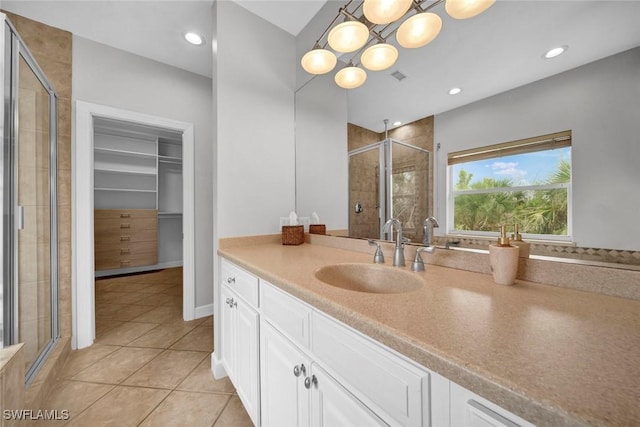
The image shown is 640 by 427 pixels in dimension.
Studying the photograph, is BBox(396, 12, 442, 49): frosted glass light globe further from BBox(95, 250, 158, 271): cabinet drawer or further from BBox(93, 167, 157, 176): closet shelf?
BBox(95, 250, 158, 271): cabinet drawer

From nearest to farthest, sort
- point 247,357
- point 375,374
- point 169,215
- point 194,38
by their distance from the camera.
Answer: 1. point 375,374
2. point 247,357
3. point 194,38
4. point 169,215

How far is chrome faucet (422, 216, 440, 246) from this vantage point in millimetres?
1019

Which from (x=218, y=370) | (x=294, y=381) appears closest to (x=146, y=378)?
(x=218, y=370)

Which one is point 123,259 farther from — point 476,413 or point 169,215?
point 476,413

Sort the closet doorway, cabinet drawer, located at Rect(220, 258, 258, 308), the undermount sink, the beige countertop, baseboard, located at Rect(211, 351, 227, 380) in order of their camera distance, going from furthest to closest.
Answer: the closet doorway, baseboard, located at Rect(211, 351, 227, 380), cabinet drawer, located at Rect(220, 258, 258, 308), the undermount sink, the beige countertop

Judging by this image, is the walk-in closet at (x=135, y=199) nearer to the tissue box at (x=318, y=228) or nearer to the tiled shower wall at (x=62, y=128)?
the tiled shower wall at (x=62, y=128)

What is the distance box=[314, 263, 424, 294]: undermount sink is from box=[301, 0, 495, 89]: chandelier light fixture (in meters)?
0.99

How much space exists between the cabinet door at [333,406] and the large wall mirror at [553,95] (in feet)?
2.38

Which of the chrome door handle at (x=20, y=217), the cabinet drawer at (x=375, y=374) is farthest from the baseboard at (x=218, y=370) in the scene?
the chrome door handle at (x=20, y=217)

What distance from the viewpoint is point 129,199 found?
155 inches

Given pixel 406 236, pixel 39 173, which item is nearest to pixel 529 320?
pixel 406 236

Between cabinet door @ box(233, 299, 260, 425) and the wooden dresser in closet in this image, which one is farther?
the wooden dresser in closet

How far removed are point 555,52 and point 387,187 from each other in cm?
74

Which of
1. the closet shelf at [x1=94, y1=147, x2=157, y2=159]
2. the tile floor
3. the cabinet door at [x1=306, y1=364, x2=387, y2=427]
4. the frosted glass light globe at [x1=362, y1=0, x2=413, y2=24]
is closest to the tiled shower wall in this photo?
the tile floor
